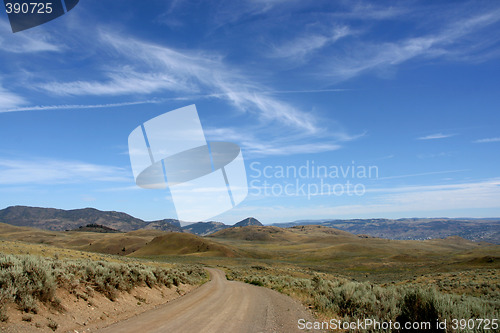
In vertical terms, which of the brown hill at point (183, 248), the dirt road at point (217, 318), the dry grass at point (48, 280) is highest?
the dry grass at point (48, 280)

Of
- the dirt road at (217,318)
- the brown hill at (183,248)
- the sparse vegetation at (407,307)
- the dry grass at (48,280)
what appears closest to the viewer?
the sparse vegetation at (407,307)

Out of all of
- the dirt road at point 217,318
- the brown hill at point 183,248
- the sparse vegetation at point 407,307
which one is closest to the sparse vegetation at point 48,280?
the dirt road at point 217,318

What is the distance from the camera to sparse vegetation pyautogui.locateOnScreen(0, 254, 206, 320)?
979 cm

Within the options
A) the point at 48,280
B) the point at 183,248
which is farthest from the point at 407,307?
the point at 183,248

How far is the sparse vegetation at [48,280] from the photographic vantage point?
9789 mm

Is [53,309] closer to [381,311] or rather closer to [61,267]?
[61,267]

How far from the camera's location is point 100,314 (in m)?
12.2

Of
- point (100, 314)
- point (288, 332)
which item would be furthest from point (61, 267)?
point (288, 332)

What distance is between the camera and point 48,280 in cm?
1111

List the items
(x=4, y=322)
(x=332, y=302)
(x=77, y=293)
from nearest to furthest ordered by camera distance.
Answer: (x=4, y=322)
(x=77, y=293)
(x=332, y=302)

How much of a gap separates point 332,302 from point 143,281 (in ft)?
38.5

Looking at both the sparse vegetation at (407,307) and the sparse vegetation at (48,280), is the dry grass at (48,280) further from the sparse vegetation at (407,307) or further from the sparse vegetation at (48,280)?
the sparse vegetation at (407,307)

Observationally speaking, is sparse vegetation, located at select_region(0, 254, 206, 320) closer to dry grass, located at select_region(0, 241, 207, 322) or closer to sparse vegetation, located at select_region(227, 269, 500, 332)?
dry grass, located at select_region(0, 241, 207, 322)

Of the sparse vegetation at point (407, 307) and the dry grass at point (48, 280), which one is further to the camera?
the dry grass at point (48, 280)
